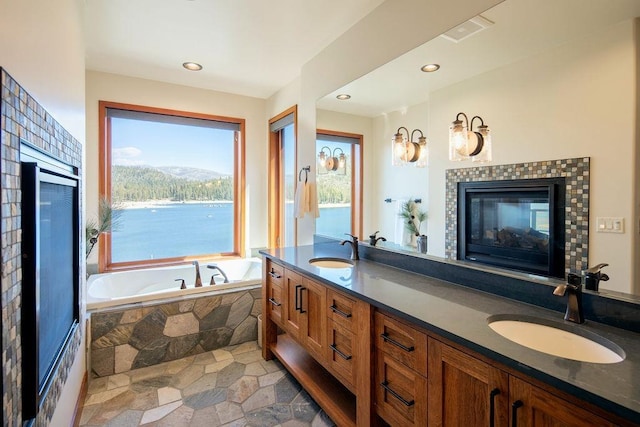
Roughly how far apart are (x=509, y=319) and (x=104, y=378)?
9.05ft

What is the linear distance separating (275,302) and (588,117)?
2151 mm

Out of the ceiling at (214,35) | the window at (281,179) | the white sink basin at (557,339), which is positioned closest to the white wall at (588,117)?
the white sink basin at (557,339)

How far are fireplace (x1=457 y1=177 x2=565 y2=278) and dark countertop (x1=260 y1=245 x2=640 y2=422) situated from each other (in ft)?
0.61

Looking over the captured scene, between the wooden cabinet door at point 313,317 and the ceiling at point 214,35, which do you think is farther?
the ceiling at point 214,35

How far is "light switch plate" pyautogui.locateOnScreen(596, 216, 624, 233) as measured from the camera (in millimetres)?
1126

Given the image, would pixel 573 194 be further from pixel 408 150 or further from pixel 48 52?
pixel 48 52

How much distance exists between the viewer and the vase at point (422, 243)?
1933mm

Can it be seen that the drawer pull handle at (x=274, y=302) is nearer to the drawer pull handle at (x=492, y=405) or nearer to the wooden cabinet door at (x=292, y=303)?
the wooden cabinet door at (x=292, y=303)

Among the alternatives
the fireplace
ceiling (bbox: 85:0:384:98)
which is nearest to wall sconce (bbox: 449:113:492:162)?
the fireplace

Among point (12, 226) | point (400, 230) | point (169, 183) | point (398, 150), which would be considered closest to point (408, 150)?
point (398, 150)

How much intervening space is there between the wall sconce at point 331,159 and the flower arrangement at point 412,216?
0.73 meters

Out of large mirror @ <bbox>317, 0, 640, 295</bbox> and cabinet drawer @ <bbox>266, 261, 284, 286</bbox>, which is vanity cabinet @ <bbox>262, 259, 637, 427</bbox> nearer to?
cabinet drawer @ <bbox>266, 261, 284, 286</bbox>

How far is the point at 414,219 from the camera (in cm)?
206

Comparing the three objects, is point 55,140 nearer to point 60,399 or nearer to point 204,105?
point 60,399
